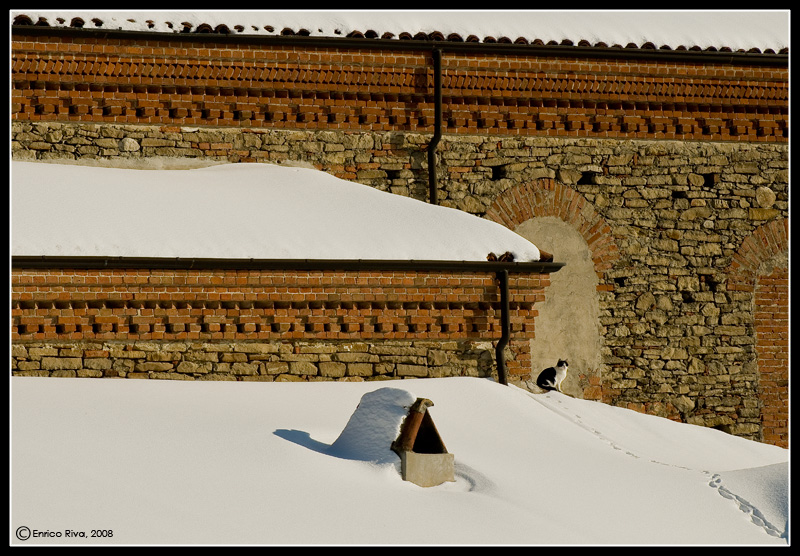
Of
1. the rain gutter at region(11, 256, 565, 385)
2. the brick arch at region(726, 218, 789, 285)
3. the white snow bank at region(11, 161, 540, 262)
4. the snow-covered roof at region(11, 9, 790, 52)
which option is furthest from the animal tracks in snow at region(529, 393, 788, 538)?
the snow-covered roof at region(11, 9, 790, 52)

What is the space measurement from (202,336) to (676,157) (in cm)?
623

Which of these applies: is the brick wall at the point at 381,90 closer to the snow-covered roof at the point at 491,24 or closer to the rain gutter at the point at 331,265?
the snow-covered roof at the point at 491,24

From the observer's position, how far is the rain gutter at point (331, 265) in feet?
24.8

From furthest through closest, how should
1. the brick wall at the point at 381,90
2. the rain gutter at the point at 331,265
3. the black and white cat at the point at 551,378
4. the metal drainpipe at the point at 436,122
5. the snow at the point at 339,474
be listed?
the metal drainpipe at the point at 436,122
the brick wall at the point at 381,90
the black and white cat at the point at 551,378
the rain gutter at the point at 331,265
the snow at the point at 339,474

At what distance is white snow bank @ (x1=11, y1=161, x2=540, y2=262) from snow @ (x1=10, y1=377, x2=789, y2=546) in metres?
1.20

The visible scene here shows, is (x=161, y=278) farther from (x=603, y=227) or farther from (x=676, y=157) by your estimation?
(x=676, y=157)

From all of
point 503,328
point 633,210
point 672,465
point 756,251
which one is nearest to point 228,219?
point 503,328

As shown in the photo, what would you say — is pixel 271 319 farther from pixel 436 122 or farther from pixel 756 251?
pixel 756 251

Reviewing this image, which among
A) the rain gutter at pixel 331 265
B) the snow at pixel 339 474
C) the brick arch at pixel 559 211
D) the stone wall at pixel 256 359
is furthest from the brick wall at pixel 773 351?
the stone wall at pixel 256 359

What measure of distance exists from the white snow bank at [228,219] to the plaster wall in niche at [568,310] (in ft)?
5.12

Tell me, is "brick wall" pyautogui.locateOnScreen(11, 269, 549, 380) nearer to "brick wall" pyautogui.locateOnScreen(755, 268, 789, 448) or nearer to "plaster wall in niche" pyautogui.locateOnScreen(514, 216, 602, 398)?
"plaster wall in niche" pyautogui.locateOnScreen(514, 216, 602, 398)

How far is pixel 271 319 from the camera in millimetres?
8031

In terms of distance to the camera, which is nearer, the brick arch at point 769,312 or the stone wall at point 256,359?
the stone wall at point 256,359

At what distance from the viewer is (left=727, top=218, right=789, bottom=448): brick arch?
34.3ft
